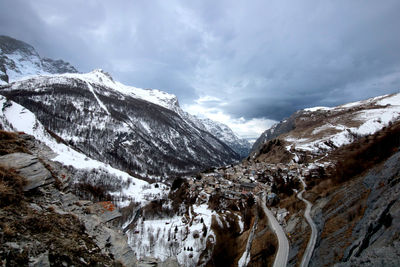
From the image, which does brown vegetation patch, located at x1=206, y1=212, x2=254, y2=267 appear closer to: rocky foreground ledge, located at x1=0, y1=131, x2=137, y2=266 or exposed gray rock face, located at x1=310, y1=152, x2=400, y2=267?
exposed gray rock face, located at x1=310, y1=152, x2=400, y2=267

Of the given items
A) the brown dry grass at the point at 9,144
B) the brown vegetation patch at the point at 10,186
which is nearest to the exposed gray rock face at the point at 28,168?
the brown vegetation patch at the point at 10,186

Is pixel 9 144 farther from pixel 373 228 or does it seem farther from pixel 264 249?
pixel 264 249

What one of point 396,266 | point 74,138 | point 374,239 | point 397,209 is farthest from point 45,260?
point 74,138

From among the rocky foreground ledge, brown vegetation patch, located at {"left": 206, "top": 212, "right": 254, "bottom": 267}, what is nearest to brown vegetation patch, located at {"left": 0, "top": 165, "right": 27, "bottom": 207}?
the rocky foreground ledge

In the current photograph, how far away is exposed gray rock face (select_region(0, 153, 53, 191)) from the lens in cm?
859

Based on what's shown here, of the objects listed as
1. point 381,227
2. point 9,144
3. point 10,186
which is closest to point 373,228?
point 381,227

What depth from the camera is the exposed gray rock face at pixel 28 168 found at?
8.59 m

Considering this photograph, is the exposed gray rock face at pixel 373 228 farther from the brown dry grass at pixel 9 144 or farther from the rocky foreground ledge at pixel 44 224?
the brown dry grass at pixel 9 144

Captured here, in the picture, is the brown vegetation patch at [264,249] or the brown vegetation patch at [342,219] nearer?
the brown vegetation patch at [342,219]

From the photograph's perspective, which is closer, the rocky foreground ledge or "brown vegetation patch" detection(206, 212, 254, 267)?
the rocky foreground ledge

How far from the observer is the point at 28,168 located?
912 centimetres

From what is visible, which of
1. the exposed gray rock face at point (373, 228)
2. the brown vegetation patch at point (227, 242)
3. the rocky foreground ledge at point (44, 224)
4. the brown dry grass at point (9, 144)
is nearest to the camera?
the rocky foreground ledge at point (44, 224)

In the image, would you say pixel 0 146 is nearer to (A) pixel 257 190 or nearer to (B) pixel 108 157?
(A) pixel 257 190

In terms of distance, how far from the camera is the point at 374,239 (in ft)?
25.6
